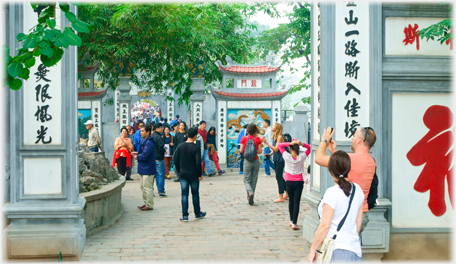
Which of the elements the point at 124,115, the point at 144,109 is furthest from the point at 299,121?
the point at 144,109

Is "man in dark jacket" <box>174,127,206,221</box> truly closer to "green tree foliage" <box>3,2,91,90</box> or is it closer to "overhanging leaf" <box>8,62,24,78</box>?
"green tree foliage" <box>3,2,91,90</box>

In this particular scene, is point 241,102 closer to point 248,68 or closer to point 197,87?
point 248,68

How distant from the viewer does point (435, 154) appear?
18.2ft

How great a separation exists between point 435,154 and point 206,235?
132 inches

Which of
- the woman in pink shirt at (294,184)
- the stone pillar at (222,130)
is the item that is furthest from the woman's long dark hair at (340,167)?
→ the stone pillar at (222,130)

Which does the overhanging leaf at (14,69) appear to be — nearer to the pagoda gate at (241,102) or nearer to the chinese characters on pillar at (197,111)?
the pagoda gate at (241,102)

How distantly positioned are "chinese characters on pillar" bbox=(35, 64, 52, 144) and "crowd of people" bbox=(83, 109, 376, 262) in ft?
8.80

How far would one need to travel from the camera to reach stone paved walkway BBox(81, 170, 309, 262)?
19.2ft

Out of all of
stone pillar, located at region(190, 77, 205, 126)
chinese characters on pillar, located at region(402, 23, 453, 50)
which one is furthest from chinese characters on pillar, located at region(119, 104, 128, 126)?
chinese characters on pillar, located at region(402, 23, 453, 50)

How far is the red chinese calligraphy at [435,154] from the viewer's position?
218 inches

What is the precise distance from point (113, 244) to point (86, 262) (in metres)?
0.80

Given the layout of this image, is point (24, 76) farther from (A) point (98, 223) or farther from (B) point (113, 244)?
(A) point (98, 223)

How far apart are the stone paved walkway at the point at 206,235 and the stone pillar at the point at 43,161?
551mm

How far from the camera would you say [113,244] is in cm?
633
